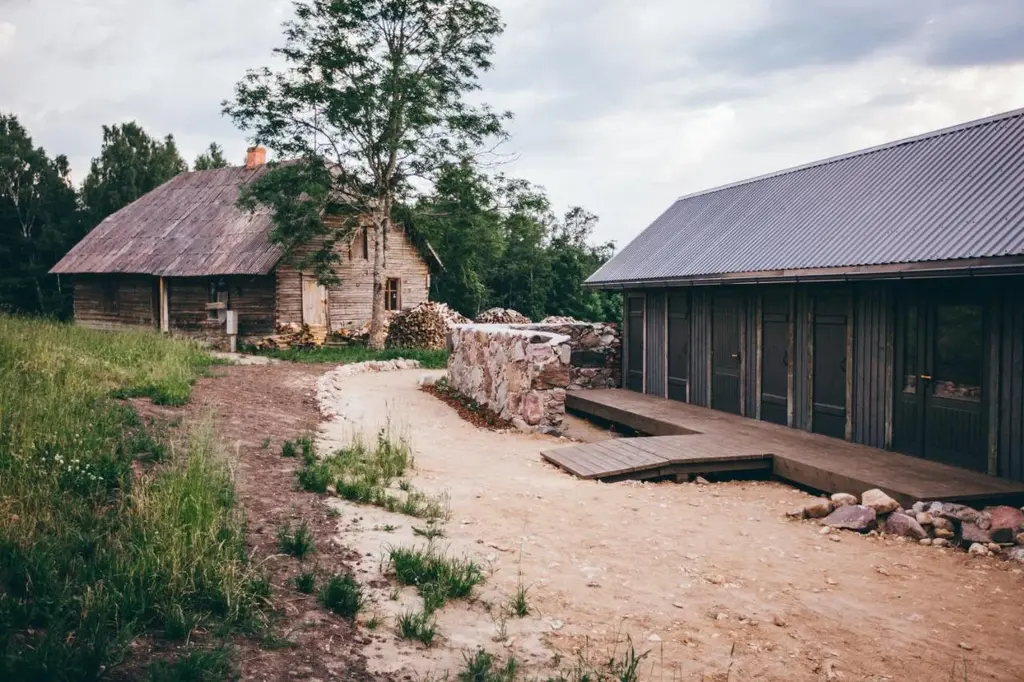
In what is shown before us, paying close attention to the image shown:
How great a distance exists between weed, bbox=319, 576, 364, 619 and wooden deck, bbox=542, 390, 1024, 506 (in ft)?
17.2

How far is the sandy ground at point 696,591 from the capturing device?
4.61m

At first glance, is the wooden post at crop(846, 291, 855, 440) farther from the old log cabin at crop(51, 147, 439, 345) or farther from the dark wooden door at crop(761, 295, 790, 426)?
the old log cabin at crop(51, 147, 439, 345)

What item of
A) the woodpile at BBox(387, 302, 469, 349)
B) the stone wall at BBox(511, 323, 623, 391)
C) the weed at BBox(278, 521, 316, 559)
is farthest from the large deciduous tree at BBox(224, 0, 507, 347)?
the weed at BBox(278, 521, 316, 559)

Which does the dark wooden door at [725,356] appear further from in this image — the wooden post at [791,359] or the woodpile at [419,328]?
the woodpile at [419,328]

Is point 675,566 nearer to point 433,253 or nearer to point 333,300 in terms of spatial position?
point 333,300

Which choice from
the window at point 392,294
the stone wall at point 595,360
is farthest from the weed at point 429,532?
the window at point 392,294

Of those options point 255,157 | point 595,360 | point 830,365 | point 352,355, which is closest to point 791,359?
point 830,365

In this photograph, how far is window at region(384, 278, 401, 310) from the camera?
1192 inches

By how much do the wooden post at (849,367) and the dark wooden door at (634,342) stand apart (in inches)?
245

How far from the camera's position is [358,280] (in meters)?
28.8

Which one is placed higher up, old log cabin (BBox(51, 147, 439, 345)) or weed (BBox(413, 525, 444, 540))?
old log cabin (BBox(51, 147, 439, 345))

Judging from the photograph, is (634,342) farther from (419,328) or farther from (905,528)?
(419,328)

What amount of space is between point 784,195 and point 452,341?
25.9 feet

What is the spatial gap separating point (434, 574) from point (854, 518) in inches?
182
